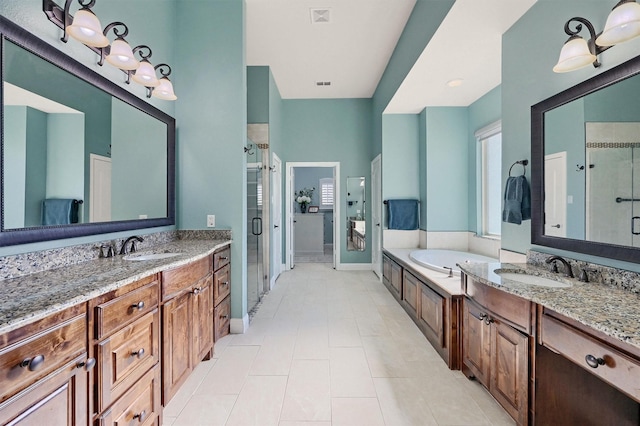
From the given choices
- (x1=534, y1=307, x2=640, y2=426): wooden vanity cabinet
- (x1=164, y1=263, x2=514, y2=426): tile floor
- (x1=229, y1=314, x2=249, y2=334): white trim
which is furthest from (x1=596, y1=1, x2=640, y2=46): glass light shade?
(x1=229, y1=314, x2=249, y2=334): white trim

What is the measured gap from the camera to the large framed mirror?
133 centimetres

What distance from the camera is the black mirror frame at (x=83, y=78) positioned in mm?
1271

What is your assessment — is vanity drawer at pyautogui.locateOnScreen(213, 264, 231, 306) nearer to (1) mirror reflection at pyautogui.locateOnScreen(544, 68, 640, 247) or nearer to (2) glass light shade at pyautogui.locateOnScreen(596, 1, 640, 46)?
(1) mirror reflection at pyautogui.locateOnScreen(544, 68, 640, 247)

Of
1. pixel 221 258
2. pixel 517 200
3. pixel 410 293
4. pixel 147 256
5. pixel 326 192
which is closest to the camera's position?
pixel 147 256

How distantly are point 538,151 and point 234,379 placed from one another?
2.59 meters

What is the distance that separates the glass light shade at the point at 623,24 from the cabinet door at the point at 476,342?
1.48 meters

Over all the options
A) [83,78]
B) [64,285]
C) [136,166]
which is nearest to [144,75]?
[83,78]

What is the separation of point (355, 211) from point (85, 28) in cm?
458

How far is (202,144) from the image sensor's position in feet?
9.02

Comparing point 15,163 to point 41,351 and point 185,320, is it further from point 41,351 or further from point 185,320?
point 185,320

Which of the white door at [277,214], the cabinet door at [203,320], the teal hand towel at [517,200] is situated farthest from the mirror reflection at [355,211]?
the cabinet door at [203,320]

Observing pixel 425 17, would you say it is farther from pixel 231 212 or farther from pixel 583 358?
pixel 583 358

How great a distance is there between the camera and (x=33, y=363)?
852 mm

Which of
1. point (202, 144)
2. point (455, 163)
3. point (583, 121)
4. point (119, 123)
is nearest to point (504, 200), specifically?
point (583, 121)
